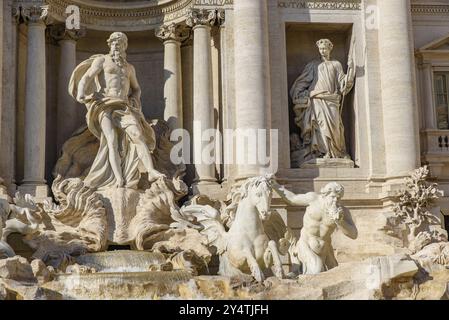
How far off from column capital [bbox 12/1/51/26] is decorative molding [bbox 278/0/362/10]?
5745 millimetres

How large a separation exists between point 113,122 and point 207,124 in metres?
2.31

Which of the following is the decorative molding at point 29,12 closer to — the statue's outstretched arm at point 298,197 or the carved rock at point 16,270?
the carved rock at point 16,270

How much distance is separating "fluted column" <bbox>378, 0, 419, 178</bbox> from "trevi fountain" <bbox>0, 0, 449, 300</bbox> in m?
0.03

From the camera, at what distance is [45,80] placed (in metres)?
20.5

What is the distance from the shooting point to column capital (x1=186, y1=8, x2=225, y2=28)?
817 inches

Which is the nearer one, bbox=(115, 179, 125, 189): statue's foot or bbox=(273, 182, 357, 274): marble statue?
bbox=(273, 182, 357, 274): marble statue

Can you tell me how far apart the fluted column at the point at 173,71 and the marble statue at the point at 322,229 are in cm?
678

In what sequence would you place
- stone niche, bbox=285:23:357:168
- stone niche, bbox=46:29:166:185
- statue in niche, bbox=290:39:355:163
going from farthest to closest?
stone niche, bbox=46:29:166:185 → stone niche, bbox=285:23:357:168 → statue in niche, bbox=290:39:355:163

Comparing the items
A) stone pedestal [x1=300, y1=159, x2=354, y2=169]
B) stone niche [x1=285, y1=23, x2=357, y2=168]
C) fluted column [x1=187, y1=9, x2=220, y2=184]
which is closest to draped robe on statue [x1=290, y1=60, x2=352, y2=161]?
stone pedestal [x1=300, y1=159, x2=354, y2=169]

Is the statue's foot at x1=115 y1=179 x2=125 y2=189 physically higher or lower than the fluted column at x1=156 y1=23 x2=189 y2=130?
lower

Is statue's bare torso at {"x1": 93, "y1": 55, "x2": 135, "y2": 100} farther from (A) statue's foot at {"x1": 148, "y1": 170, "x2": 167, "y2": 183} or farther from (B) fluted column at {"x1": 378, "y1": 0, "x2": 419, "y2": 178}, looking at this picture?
(B) fluted column at {"x1": 378, "y1": 0, "x2": 419, "y2": 178}

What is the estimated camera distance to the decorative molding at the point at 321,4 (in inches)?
829

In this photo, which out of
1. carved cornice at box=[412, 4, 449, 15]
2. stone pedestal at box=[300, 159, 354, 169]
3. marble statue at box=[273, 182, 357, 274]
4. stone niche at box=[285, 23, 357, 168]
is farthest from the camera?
carved cornice at box=[412, 4, 449, 15]

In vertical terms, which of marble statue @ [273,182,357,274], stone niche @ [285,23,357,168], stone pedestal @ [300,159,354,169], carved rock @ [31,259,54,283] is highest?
stone niche @ [285,23,357,168]
